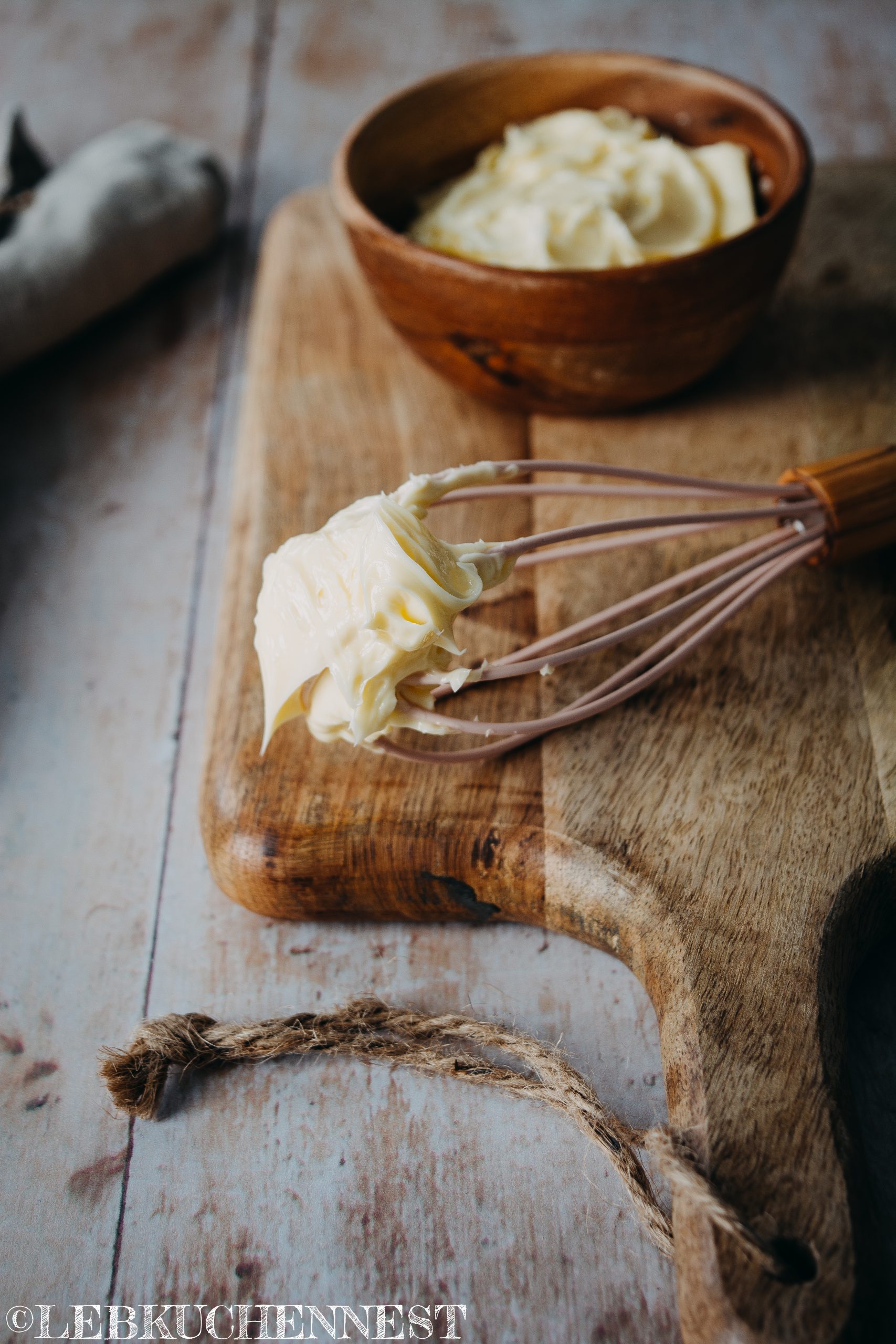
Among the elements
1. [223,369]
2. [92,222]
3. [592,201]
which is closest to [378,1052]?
[592,201]

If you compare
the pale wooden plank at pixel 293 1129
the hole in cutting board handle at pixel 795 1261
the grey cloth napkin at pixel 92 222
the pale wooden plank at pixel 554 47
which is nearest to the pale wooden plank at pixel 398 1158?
the pale wooden plank at pixel 293 1129

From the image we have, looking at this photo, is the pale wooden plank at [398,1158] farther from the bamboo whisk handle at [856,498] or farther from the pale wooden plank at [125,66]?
the pale wooden plank at [125,66]

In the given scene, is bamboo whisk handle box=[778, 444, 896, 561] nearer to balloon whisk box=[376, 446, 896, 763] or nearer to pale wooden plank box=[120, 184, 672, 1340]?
balloon whisk box=[376, 446, 896, 763]

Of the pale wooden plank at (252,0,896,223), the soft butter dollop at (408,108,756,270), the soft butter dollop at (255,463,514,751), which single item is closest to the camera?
the soft butter dollop at (255,463,514,751)

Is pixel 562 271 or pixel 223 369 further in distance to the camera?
pixel 223 369

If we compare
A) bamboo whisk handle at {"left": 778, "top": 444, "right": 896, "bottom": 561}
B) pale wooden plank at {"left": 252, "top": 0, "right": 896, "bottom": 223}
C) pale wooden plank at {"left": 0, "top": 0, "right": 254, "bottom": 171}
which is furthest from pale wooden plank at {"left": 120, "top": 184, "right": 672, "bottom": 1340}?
pale wooden plank at {"left": 0, "top": 0, "right": 254, "bottom": 171}

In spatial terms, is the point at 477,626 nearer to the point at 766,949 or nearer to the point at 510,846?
the point at 510,846

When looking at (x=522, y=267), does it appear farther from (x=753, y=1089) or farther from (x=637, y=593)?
(x=753, y=1089)
